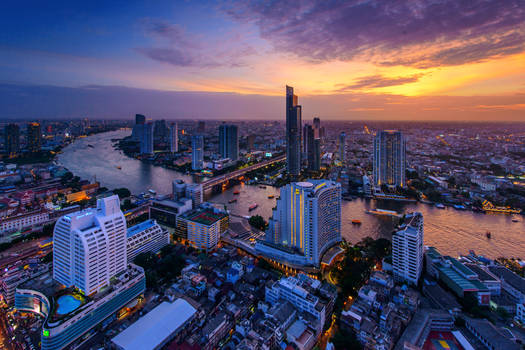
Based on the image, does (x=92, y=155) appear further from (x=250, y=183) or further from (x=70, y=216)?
(x=70, y=216)

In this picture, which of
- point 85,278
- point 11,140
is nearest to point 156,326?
point 85,278

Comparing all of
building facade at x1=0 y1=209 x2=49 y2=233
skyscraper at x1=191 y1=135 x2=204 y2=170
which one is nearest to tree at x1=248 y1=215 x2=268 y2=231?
building facade at x1=0 y1=209 x2=49 y2=233

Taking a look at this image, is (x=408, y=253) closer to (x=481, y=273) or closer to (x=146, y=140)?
(x=481, y=273)

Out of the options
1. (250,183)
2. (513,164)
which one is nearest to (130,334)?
(250,183)

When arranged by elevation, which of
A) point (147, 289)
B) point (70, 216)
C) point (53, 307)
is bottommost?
point (147, 289)

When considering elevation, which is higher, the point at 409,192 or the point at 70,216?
the point at 70,216

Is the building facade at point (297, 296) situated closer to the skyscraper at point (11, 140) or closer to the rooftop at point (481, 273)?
the rooftop at point (481, 273)

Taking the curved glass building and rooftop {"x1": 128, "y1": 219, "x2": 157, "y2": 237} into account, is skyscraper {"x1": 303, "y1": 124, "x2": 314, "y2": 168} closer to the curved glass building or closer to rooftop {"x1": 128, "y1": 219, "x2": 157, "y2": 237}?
rooftop {"x1": 128, "y1": 219, "x2": 157, "y2": 237}
